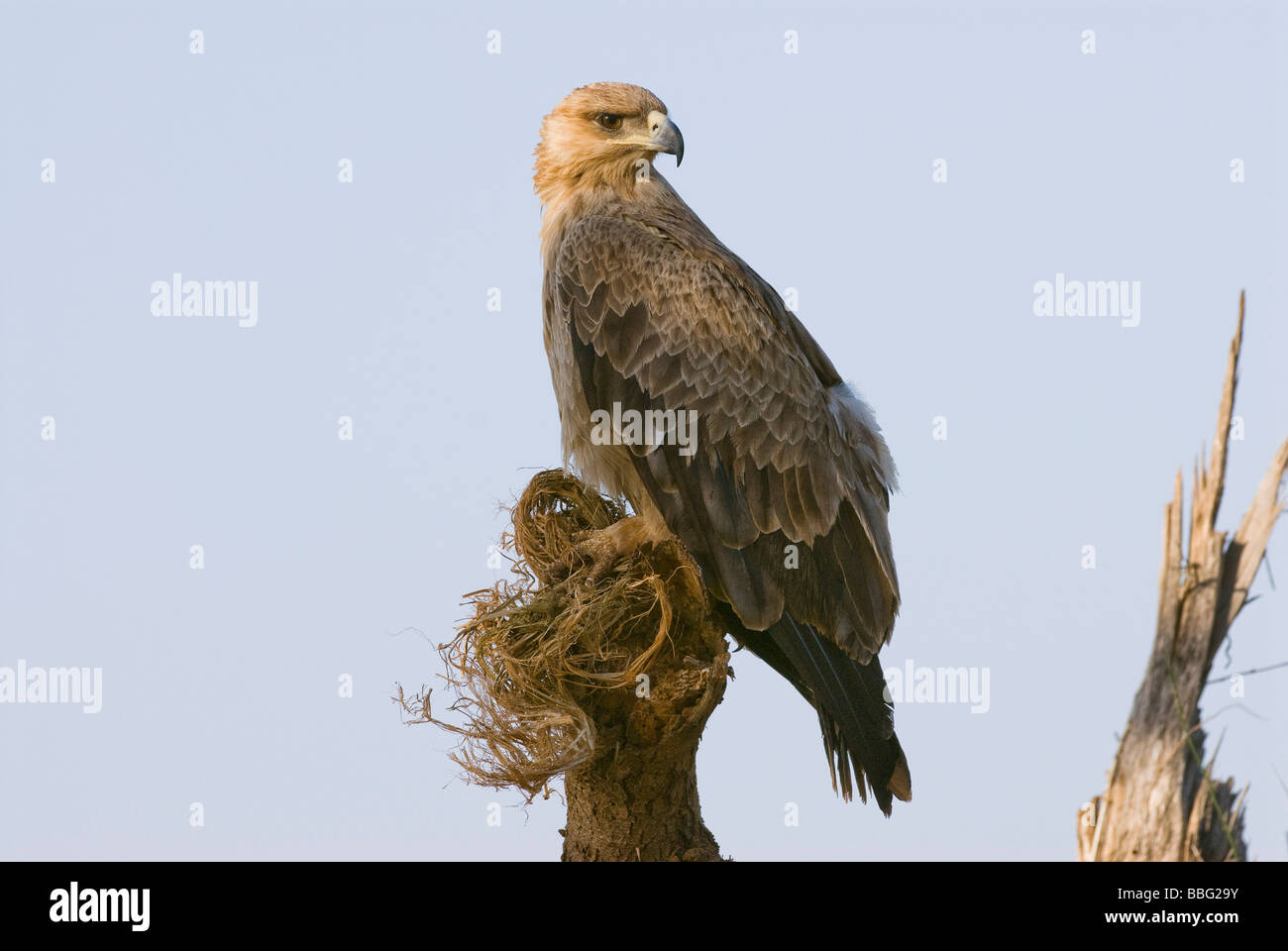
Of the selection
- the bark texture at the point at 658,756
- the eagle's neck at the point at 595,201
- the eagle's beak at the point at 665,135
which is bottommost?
the bark texture at the point at 658,756

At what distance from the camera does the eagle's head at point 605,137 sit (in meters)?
7.79

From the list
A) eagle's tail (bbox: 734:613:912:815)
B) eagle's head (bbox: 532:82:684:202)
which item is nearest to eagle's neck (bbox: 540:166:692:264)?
eagle's head (bbox: 532:82:684:202)

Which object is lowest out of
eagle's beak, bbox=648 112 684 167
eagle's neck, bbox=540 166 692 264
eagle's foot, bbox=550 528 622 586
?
eagle's foot, bbox=550 528 622 586

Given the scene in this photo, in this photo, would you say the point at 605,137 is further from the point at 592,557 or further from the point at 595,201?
the point at 592,557

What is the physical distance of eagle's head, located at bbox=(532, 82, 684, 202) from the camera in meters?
7.79

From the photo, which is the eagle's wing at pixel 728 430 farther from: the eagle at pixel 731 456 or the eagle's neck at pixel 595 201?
the eagle's neck at pixel 595 201

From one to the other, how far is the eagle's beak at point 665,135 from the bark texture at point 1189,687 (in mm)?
3520

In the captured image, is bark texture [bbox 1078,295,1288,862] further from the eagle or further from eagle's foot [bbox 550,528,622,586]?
eagle's foot [bbox 550,528,622,586]

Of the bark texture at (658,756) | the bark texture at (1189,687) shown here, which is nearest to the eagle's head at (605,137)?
the bark texture at (658,756)

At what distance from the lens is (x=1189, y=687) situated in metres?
5.54

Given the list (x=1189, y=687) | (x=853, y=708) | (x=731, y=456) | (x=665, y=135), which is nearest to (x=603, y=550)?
(x=731, y=456)

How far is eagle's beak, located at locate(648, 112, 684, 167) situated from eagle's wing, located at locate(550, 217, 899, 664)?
58 centimetres
